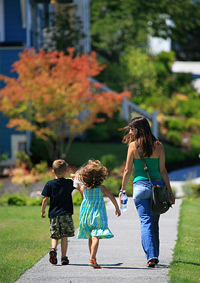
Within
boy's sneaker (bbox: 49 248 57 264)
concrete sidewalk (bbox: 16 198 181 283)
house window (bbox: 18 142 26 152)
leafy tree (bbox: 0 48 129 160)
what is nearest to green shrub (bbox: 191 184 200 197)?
leafy tree (bbox: 0 48 129 160)

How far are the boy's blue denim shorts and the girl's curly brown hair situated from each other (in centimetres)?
51

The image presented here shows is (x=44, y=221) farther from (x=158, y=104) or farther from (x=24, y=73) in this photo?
(x=158, y=104)

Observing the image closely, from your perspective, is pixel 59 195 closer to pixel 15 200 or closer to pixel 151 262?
pixel 151 262

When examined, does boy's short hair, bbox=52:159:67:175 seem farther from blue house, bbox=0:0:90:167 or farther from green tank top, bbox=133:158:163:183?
blue house, bbox=0:0:90:167

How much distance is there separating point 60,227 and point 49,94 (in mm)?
10750

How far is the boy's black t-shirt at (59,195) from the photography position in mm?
7328

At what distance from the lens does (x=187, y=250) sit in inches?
325

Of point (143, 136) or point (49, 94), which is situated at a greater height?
point (143, 136)

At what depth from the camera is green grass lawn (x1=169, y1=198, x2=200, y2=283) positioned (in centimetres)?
663

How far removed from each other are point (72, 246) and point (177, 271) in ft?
6.89

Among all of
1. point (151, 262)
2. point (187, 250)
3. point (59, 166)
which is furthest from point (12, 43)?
point (151, 262)

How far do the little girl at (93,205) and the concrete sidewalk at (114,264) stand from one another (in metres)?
0.39

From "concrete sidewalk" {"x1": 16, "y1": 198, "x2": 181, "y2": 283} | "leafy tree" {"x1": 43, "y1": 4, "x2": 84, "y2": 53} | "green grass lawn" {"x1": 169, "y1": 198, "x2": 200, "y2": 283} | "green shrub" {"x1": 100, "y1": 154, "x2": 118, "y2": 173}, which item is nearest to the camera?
"concrete sidewalk" {"x1": 16, "y1": 198, "x2": 181, "y2": 283}

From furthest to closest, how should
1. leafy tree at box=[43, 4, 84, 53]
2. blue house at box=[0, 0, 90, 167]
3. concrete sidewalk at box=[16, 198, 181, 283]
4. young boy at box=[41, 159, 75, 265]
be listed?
1. leafy tree at box=[43, 4, 84, 53]
2. blue house at box=[0, 0, 90, 167]
3. young boy at box=[41, 159, 75, 265]
4. concrete sidewalk at box=[16, 198, 181, 283]
